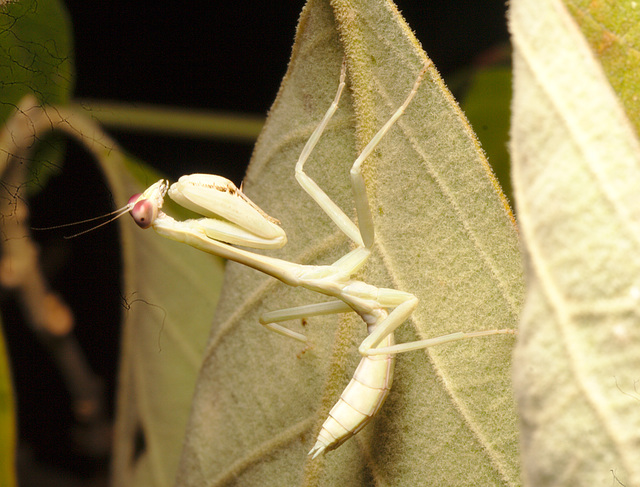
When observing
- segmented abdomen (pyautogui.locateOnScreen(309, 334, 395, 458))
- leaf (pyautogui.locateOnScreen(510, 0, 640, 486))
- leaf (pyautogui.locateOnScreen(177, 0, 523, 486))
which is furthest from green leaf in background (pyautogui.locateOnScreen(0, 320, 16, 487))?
leaf (pyautogui.locateOnScreen(510, 0, 640, 486))

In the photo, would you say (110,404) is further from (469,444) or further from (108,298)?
(469,444)

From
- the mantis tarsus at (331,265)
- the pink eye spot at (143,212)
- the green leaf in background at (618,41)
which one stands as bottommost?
the mantis tarsus at (331,265)

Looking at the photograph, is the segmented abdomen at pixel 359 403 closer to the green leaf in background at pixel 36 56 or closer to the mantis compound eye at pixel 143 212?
the mantis compound eye at pixel 143 212

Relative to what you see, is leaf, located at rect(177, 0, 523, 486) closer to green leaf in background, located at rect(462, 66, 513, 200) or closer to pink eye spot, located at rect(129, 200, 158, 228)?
pink eye spot, located at rect(129, 200, 158, 228)

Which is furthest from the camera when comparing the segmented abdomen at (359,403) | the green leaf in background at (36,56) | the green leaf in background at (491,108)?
the green leaf in background at (491,108)

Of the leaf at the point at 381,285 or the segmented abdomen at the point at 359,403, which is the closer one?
the leaf at the point at 381,285

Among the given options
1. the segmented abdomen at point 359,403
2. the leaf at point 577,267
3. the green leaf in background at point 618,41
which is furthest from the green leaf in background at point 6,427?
the green leaf in background at point 618,41

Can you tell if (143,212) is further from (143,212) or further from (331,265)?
(331,265)
